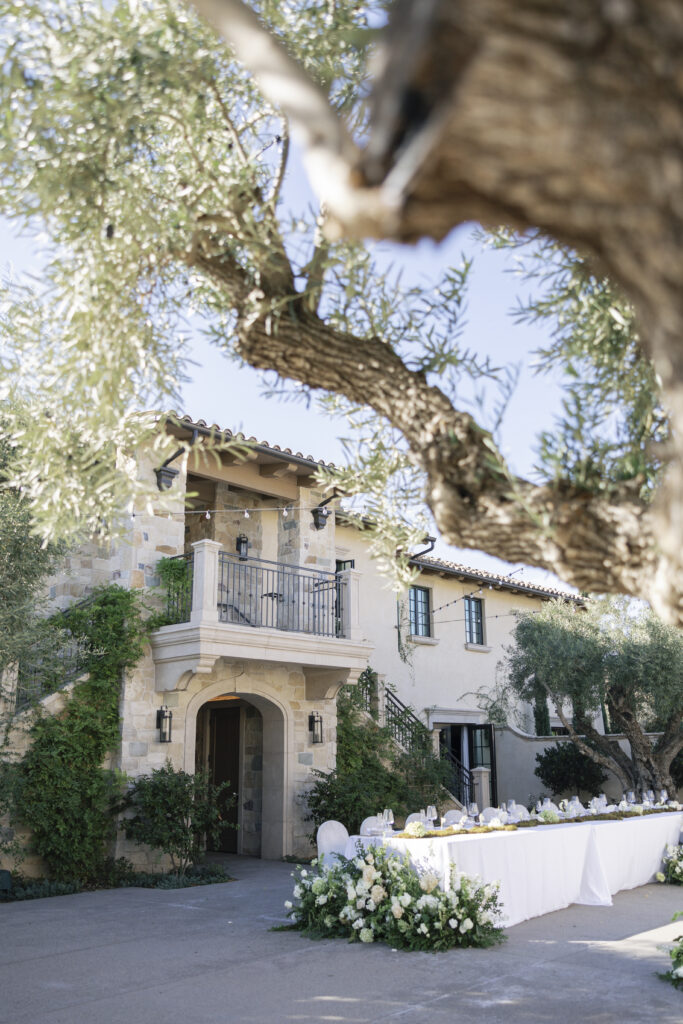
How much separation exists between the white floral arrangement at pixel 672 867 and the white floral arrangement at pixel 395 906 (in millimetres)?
4413

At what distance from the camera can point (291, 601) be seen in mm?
12375

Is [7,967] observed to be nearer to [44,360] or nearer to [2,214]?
[44,360]

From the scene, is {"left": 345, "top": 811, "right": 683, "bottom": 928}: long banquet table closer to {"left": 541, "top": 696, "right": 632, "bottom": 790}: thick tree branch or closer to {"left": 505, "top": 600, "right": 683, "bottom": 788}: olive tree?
{"left": 505, "top": 600, "right": 683, "bottom": 788}: olive tree

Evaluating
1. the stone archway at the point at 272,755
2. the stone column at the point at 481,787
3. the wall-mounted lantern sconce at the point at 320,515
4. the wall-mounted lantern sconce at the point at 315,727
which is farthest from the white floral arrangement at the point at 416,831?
the stone column at the point at 481,787

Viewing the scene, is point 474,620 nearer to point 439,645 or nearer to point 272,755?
point 439,645

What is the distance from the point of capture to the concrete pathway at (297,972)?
4.99 m

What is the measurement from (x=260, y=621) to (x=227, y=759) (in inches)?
114

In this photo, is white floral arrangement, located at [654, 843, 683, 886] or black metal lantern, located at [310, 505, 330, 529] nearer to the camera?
white floral arrangement, located at [654, 843, 683, 886]

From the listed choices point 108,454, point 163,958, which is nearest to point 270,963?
point 163,958

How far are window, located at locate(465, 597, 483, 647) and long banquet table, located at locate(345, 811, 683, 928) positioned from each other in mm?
8325

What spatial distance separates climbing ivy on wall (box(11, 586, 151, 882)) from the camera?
9609 mm

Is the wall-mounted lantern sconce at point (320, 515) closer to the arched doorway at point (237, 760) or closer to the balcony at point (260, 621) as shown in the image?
the balcony at point (260, 621)

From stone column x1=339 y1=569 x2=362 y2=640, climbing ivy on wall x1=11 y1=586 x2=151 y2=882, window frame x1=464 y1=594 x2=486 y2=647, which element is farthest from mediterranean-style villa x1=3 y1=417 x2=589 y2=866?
window frame x1=464 y1=594 x2=486 y2=647

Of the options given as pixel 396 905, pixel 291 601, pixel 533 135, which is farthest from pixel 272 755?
pixel 533 135
